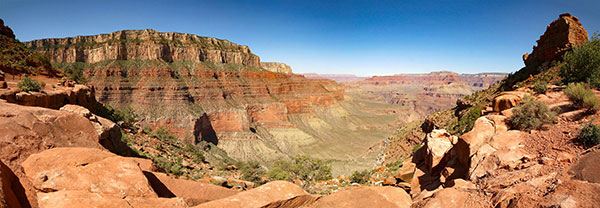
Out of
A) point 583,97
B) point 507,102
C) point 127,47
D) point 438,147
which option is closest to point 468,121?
point 507,102

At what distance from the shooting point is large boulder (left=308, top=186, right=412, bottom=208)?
835 centimetres

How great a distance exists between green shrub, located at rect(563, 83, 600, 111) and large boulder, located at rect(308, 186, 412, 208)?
832cm

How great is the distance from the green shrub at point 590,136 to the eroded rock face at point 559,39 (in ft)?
54.3

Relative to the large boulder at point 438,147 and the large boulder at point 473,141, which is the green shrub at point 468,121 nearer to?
the large boulder at point 438,147

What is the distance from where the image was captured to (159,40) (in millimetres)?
64438

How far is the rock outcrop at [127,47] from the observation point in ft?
193

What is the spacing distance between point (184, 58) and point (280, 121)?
32817 millimetres

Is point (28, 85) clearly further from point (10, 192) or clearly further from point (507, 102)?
point (507, 102)

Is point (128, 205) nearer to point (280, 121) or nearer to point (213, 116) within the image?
point (213, 116)

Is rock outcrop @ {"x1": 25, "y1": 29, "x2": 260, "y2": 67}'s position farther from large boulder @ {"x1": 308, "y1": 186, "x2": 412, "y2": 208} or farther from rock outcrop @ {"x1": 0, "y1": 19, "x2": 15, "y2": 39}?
large boulder @ {"x1": 308, "y1": 186, "x2": 412, "y2": 208}

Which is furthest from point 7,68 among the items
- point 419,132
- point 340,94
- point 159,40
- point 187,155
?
point 340,94

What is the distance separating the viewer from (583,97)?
10.1m

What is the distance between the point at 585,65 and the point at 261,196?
19788mm

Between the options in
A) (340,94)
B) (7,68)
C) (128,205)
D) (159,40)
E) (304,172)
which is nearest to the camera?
(128,205)
